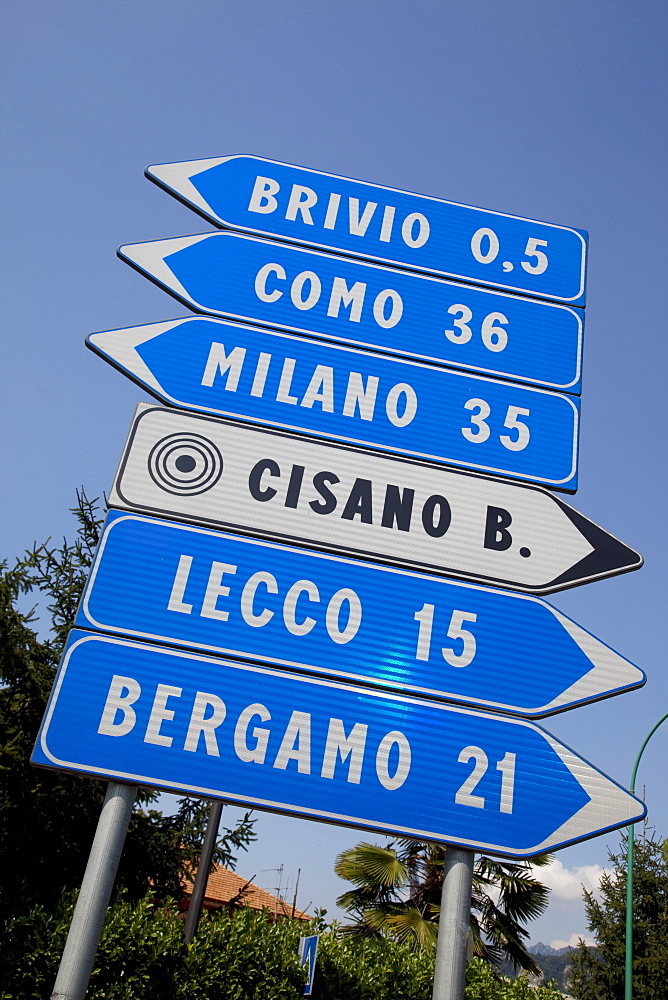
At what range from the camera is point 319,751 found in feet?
12.5

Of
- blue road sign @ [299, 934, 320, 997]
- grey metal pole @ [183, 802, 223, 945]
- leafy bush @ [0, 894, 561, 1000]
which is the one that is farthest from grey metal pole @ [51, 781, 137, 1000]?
blue road sign @ [299, 934, 320, 997]

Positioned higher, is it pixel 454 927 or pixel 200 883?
pixel 200 883

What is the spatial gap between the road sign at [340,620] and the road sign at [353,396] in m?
0.81

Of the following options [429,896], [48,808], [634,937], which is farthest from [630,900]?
[634,937]

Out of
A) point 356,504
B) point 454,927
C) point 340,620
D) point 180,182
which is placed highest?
point 180,182

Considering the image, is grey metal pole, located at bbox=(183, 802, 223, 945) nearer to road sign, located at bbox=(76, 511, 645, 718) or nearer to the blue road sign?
the blue road sign

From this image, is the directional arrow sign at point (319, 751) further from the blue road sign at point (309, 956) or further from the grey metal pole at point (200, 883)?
the blue road sign at point (309, 956)

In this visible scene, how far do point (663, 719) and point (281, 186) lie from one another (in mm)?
11541

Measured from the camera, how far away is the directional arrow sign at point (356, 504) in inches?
170

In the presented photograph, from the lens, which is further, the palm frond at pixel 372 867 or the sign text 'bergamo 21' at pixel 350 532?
the palm frond at pixel 372 867

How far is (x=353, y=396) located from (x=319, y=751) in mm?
2026

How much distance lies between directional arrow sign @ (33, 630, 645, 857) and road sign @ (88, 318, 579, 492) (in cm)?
145

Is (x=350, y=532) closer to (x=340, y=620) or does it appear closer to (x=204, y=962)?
(x=340, y=620)

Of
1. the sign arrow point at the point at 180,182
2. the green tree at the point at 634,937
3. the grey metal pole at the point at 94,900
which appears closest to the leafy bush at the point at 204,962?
the grey metal pole at the point at 94,900
